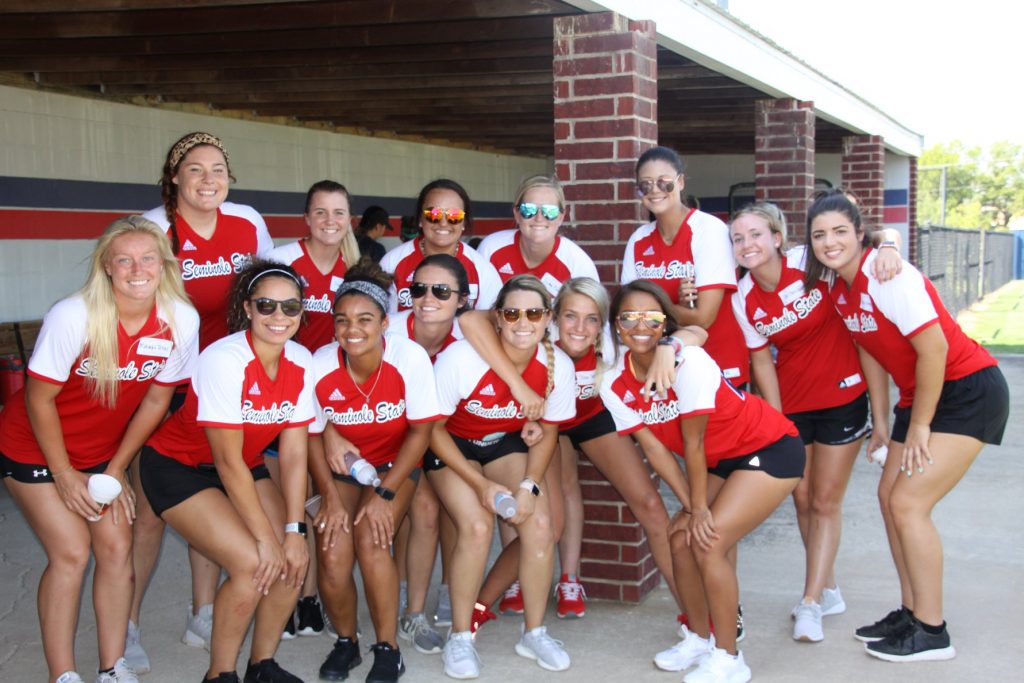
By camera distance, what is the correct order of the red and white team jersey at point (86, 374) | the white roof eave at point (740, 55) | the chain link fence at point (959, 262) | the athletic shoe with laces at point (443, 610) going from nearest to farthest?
1. the red and white team jersey at point (86, 374)
2. the athletic shoe with laces at point (443, 610)
3. the white roof eave at point (740, 55)
4. the chain link fence at point (959, 262)

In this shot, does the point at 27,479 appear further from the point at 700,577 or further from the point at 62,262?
the point at 62,262

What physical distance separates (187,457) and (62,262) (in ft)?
21.3

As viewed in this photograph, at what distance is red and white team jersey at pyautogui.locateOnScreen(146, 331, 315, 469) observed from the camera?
13.0 feet

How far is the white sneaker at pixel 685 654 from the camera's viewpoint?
14.5ft

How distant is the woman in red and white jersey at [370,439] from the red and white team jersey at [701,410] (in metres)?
0.75

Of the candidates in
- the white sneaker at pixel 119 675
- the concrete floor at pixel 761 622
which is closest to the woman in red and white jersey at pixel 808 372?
the concrete floor at pixel 761 622

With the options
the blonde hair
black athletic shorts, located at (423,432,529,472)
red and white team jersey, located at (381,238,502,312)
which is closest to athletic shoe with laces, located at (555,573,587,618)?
black athletic shorts, located at (423,432,529,472)

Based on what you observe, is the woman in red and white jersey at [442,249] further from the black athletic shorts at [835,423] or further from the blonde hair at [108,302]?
the black athletic shorts at [835,423]

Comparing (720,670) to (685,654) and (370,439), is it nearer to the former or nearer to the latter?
(685,654)

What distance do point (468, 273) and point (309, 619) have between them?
1712 mm

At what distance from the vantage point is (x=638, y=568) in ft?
17.3

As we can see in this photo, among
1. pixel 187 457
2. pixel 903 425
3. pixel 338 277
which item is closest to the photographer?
pixel 187 457

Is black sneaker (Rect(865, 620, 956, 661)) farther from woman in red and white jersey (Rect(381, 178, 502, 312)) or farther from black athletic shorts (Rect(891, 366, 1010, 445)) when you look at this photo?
woman in red and white jersey (Rect(381, 178, 502, 312))

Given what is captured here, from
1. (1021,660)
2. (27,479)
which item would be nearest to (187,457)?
(27,479)
